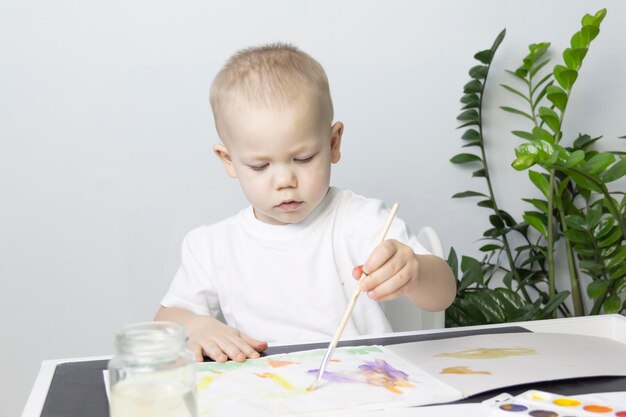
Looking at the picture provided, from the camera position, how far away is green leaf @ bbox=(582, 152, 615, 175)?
5.95ft

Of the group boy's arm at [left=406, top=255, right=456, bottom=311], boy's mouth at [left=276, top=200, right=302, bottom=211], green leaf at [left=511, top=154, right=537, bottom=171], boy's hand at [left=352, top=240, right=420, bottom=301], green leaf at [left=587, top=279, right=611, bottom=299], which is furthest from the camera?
green leaf at [left=587, top=279, right=611, bottom=299]

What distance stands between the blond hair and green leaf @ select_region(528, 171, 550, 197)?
3.20 ft

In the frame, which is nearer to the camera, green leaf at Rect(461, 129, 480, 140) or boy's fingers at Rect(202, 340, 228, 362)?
boy's fingers at Rect(202, 340, 228, 362)

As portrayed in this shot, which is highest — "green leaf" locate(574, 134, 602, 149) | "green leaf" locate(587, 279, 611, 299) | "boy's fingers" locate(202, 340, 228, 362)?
"green leaf" locate(574, 134, 602, 149)

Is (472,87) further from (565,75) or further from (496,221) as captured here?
(496,221)

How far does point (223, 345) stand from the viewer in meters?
0.93

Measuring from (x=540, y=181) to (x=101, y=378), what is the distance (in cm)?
148

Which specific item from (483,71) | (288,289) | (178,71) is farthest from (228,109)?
(483,71)

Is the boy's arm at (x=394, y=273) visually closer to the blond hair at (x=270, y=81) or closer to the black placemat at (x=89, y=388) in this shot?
the black placemat at (x=89, y=388)

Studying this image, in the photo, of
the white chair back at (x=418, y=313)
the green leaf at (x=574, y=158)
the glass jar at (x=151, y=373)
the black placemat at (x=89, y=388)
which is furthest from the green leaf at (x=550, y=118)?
the glass jar at (x=151, y=373)

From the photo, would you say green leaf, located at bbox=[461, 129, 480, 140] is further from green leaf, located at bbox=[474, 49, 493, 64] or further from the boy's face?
the boy's face

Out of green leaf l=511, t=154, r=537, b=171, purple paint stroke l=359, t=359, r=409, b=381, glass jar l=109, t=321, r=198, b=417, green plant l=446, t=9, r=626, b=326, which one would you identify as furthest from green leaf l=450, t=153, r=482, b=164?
glass jar l=109, t=321, r=198, b=417

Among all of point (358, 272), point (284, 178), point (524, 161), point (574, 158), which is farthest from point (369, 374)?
point (574, 158)

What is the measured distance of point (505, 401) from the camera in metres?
0.73
